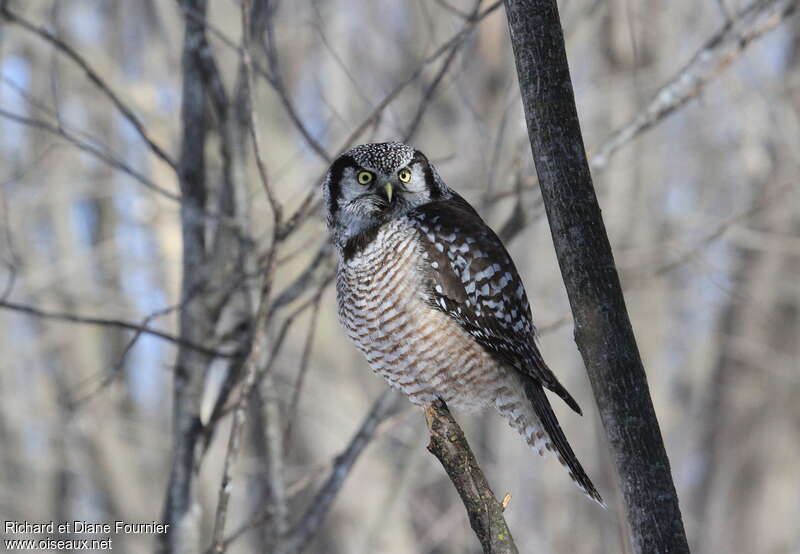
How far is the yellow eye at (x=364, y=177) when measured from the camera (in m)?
4.07

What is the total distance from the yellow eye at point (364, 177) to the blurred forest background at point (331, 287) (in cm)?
120

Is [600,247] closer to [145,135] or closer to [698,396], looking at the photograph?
[145,135]

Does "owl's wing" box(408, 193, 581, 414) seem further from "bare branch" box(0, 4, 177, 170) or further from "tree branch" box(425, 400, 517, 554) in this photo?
"bare branch" box(0, 4, 177, 170)

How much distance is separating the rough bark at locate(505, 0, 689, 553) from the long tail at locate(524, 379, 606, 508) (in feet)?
3.95

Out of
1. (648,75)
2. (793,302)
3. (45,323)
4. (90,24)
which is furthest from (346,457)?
(793,302)

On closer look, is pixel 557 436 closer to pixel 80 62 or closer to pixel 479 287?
pixel 479 287

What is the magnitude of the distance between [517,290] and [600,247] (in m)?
1.62

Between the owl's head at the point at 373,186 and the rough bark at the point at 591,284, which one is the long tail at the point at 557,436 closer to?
the owl's head at the point at 373,186

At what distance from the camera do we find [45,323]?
11641mm


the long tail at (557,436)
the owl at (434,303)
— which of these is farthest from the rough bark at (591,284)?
the owl at (434,303)

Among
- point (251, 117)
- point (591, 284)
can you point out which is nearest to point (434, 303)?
point (251, 117)

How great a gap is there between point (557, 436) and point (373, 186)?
4.51ft

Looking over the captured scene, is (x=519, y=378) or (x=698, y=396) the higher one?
(x=698, y=396)

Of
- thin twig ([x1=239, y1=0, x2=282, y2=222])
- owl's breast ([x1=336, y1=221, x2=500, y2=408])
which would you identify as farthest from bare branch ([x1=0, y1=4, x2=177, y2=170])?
owl's breast ([x1=336, y1=221, x2=500, y2=408])
